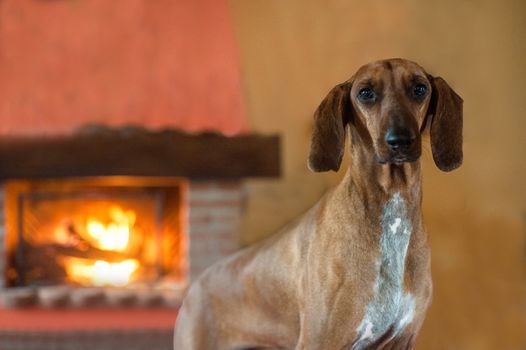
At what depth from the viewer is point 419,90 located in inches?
52.8

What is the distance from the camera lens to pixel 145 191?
2.78 meters

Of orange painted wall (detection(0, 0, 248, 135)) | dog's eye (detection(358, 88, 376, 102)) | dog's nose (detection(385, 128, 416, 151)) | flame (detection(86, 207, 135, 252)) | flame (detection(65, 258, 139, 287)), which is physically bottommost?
flame (detection(65, 258, 139, 287))

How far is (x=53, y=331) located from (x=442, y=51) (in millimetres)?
1733

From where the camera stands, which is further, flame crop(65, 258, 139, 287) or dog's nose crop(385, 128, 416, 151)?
flame crop(65, 258, 139, 287)

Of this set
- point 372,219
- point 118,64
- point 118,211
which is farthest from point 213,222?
point 372,219

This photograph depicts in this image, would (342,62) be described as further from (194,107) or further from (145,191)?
(145,191)

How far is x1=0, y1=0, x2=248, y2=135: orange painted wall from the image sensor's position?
2662mm

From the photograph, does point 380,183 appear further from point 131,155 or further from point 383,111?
point 131,155

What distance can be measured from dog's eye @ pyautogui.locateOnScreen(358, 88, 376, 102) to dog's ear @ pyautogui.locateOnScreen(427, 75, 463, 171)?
0.13m

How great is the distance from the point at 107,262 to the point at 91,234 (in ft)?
0.40

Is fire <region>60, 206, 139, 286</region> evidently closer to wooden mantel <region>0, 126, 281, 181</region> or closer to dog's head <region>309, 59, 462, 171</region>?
wooden mantel <region>0, 126, 281, 181</region>

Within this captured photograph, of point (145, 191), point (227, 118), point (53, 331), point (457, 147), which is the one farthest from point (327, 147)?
point (53, 331)

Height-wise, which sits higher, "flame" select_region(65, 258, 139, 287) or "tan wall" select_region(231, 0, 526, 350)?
"tan wall" select_region(231, 0, 526, 350)

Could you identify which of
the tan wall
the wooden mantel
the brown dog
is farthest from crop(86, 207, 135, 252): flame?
the brown dog
